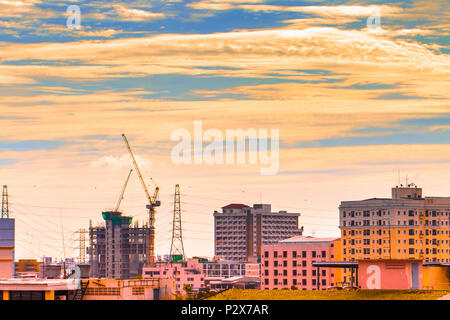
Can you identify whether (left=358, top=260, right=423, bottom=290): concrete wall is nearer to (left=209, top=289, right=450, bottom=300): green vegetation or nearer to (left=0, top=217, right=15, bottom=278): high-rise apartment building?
(left=209, top=289, right=450, bottom=300): green vegetation

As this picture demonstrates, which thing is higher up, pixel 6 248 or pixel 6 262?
pixel 6 248

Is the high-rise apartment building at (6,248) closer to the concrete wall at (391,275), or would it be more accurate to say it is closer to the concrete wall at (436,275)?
the concrete wall at (391,275)

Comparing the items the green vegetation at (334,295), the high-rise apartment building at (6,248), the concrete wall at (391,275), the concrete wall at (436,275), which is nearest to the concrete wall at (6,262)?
the high-rise apartment building at (6,248)

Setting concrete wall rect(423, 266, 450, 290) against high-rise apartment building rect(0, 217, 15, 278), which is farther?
concrete wall rect(423, 266, 450, 290)

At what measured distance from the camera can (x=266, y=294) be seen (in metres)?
92.2

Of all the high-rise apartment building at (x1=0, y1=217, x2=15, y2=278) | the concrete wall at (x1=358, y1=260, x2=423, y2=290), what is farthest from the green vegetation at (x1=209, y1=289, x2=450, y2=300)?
the high-rise apartment building at (x1=0, y1=217, x2=15, y2=278)

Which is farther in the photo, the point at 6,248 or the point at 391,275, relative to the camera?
the point at 6,248

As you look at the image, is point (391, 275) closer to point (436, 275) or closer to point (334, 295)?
point (334, 295)

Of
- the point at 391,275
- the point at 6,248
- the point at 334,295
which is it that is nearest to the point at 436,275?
the point at 6,248

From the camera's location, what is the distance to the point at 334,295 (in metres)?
92.8

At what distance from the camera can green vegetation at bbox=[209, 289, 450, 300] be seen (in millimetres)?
89875

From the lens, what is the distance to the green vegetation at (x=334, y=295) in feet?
295

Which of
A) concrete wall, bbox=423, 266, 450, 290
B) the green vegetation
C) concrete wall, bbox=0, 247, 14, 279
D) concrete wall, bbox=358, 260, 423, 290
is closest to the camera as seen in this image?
the green vegetation
